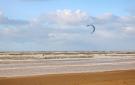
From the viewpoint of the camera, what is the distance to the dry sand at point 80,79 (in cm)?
203

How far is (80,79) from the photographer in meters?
2.24

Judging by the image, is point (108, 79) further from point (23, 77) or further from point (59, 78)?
point (23, 77)

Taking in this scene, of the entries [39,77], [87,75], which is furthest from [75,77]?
[39,77]

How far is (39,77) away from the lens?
208 centimetres

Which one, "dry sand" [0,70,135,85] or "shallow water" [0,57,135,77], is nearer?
"dry sand" [0,70,135,85]

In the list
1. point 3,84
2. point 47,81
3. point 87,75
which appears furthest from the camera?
point 87,75

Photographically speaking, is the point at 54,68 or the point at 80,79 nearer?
the point at 80,79

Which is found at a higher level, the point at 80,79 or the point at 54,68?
the point at 54,68

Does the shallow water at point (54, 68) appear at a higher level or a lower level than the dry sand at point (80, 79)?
higher

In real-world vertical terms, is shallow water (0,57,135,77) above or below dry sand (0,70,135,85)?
above

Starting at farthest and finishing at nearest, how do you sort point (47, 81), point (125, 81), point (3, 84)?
point (125, 81)
point (47, 81)
point (3, 84)

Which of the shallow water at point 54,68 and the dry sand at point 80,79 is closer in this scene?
the dry sand at point 80,79

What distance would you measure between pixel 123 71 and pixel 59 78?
0.61 metres

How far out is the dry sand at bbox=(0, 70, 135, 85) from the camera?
2.03 m
